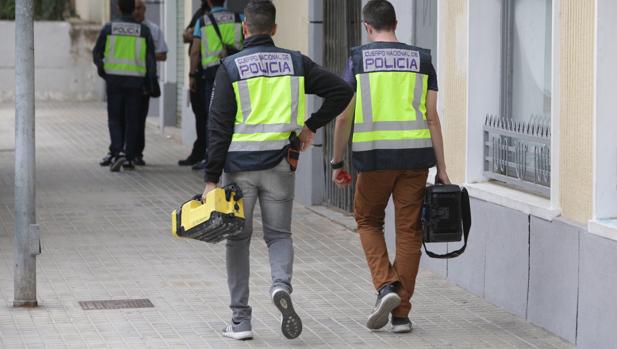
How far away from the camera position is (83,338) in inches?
299

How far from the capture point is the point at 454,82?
9.24m

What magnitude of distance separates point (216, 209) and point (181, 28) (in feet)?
42.3

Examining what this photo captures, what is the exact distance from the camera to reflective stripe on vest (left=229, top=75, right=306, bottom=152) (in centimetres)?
732

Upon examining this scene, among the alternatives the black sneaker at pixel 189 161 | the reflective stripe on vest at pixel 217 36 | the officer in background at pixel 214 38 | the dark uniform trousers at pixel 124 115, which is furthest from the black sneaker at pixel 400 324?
the black sneaker at pixel 189 161

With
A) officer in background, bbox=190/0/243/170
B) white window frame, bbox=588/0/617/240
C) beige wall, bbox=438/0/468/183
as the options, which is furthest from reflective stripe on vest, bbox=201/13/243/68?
white window frame, bbox=588/0/617/240

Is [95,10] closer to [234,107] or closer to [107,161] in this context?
[107,161]

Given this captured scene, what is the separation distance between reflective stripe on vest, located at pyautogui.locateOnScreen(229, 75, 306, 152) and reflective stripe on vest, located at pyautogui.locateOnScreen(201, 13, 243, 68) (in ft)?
24.0

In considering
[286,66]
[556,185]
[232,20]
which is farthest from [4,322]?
[232,20]

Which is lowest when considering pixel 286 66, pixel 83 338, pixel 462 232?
pixel 83 338

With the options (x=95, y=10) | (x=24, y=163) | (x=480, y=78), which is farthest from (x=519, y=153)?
(x=95, y=10)

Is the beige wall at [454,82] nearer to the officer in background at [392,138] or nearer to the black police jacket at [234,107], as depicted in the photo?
the officer in background at [392,138]

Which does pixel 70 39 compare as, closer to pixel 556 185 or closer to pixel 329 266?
pixel 329 266

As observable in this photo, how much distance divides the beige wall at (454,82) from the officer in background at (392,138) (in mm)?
1312

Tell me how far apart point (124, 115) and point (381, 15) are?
27.5 ft
